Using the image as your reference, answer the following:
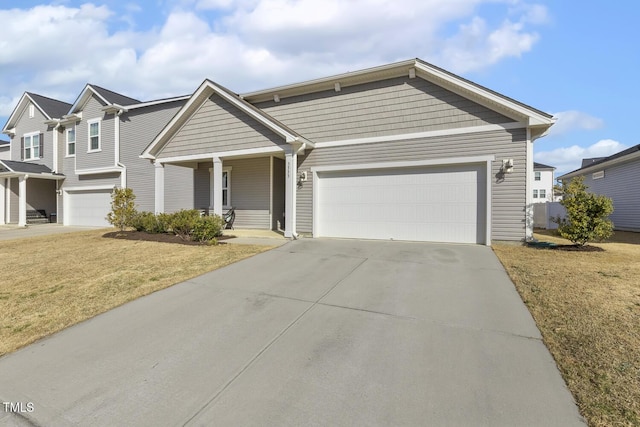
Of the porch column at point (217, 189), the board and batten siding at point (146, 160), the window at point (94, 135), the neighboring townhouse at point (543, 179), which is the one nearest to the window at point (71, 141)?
the window at point (94, 135)

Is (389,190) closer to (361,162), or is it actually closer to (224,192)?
(361,162)

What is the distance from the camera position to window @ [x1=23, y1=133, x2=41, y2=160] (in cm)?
1941

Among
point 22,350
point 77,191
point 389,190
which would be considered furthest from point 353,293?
point 77,191

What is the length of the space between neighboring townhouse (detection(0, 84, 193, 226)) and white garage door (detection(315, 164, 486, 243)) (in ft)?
24.7

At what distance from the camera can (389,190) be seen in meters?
9.69

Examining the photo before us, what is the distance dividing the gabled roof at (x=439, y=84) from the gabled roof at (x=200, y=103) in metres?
1.42

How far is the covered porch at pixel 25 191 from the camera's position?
17250mm

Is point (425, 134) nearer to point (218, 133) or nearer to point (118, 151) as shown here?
point (218, 133)

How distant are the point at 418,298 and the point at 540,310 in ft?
4.94

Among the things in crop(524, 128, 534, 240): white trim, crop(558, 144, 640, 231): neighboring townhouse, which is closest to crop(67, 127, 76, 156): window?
crop(524, 128, 534, 240): white trim

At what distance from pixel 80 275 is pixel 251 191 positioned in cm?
727

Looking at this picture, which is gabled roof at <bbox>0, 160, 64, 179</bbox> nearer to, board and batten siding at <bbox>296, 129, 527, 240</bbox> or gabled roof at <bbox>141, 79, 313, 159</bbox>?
gabled roof at <bbox>141, 79, 313, 159</bbox>

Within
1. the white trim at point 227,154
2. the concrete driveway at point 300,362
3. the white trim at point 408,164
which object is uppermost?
the white trim at point 227,154

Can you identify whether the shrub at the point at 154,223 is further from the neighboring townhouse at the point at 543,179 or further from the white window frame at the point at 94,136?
the neighboring townhouse at the point at 543,179
